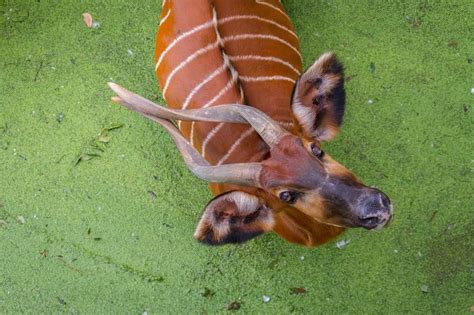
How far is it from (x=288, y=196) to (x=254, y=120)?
0.41m

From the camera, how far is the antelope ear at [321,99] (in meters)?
2.89

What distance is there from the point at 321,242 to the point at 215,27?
137 cm

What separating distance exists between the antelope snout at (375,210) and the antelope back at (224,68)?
26.4 inches

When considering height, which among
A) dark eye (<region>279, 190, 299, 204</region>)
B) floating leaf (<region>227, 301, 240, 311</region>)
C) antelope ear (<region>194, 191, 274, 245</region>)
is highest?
dark eye (<region>279, 190, 299, 204</region>)

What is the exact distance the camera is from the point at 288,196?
2846mm

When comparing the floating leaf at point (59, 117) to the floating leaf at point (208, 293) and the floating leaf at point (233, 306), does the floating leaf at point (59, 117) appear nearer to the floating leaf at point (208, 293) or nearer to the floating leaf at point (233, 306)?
the floating leaf at point (208, 293)

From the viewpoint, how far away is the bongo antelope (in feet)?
9.11

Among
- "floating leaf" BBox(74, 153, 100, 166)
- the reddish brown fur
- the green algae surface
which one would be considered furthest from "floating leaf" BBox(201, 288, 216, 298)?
"floating leaf" BBox(74, 153, 100, 166)

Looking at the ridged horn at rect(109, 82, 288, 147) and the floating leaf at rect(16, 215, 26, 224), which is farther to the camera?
the floating leaf at rect(16, 215, 26, 224)

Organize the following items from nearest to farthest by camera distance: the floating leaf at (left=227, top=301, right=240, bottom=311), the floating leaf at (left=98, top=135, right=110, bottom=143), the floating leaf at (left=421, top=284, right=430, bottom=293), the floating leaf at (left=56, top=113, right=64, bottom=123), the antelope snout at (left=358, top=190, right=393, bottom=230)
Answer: the antelope snout at (left=358, top=190, right=393, bottom=230)
the floating leaf at (left=421, top=284, right=430, bottom=293)
the floating leaf at (left=227, top=301, right=240, bottom=311)
the floating leaf at (left=98, top=135, right=110, bottom=143)
the floating leaf at (left=56, top=113, right=64, bottom=123)

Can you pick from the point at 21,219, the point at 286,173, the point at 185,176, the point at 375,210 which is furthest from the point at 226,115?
the point at 21,219

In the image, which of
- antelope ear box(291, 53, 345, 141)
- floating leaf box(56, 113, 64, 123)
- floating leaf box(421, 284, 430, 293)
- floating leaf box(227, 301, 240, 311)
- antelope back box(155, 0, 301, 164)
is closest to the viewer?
antelope ear box(291, 53, 345, 141)

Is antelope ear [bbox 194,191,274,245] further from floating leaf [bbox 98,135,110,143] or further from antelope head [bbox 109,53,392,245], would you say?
floating leaf [bbox 98,135,110,143]

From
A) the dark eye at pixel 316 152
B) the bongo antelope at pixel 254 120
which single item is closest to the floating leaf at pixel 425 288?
the bongo antelope at pixel 254 120
